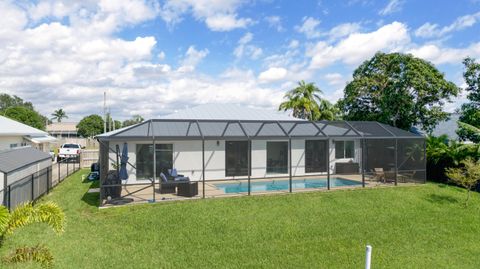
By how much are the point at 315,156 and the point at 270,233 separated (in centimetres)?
1167

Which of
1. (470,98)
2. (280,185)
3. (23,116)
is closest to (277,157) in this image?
(280,185)

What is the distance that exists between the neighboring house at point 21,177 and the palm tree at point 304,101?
25592 mm

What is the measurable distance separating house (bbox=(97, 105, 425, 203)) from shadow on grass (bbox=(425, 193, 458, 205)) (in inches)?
73.4

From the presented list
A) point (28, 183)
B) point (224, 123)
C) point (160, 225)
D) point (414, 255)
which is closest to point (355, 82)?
point (224, 123)

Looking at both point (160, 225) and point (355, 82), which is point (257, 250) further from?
point (355, 82)

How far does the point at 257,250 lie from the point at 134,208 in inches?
223

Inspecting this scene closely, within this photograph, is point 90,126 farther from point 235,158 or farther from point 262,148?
point 262,148

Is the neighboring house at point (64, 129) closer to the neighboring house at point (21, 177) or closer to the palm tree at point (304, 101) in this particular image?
the palm tree at point (304, 101)

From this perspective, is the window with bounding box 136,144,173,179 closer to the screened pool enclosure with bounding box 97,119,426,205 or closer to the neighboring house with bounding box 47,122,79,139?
the screened pool enclosure with bounding box 97,119,426,205

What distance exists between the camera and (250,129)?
17281mm

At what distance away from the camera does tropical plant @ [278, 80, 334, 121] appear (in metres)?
36.4

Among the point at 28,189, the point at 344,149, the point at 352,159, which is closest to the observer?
the point at 28,189

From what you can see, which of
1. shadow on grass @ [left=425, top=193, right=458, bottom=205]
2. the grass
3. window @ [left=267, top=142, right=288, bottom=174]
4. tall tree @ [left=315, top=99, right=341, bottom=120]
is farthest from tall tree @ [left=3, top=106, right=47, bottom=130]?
shadow on grass @ [left=425, top=193, right=458, bottom=205]

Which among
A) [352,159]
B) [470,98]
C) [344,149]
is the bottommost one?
[352,159]
